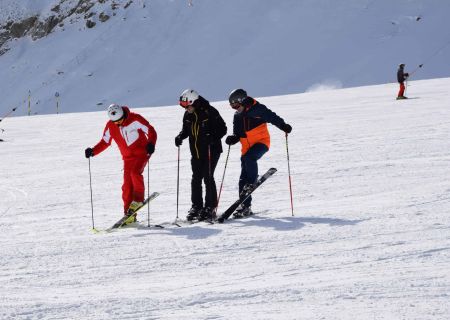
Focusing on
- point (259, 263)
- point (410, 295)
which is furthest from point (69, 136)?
point (410, 295)

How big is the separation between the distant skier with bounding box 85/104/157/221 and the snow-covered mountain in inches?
1015

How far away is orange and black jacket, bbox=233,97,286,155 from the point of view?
732 cm

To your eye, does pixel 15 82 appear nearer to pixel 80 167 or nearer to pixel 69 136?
pixel 69 136

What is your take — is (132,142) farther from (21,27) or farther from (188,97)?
(21,27)

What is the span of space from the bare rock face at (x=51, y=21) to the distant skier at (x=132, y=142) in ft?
132

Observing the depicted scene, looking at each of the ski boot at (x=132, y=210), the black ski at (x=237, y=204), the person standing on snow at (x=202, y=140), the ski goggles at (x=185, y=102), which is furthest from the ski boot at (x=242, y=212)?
the ski goggles at (x=185, y=102)

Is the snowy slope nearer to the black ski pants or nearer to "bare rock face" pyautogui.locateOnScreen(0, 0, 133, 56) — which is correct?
the black ski pants

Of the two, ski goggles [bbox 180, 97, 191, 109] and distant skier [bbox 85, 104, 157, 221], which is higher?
ski goggles [bbox 180, 97, 191, 109]

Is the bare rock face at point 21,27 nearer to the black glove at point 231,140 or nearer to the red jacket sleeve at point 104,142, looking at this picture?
the red jacket sleeve at point 104,142

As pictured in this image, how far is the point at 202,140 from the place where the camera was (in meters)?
7.22

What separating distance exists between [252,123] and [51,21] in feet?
150

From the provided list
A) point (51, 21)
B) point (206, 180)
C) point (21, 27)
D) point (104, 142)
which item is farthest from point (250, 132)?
point (21, 27)

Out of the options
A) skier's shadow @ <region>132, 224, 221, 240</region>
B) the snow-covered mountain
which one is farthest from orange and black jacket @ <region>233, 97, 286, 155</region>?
the snow-covered mountain

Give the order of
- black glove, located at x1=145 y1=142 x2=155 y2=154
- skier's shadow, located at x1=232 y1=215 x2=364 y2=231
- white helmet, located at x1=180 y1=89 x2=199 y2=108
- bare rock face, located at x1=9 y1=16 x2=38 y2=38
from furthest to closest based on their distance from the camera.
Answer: bare rock face, located at x1=9 y1=16 x2=38 y2=38 < black glove, located at x1=145 y1=142 x2=155 y2=154 < white helmet, located at x1=180 y1=89 x2=199 y2=108 < skier's shadow, located at x1=232 y1=215 x2=364 y2=231
